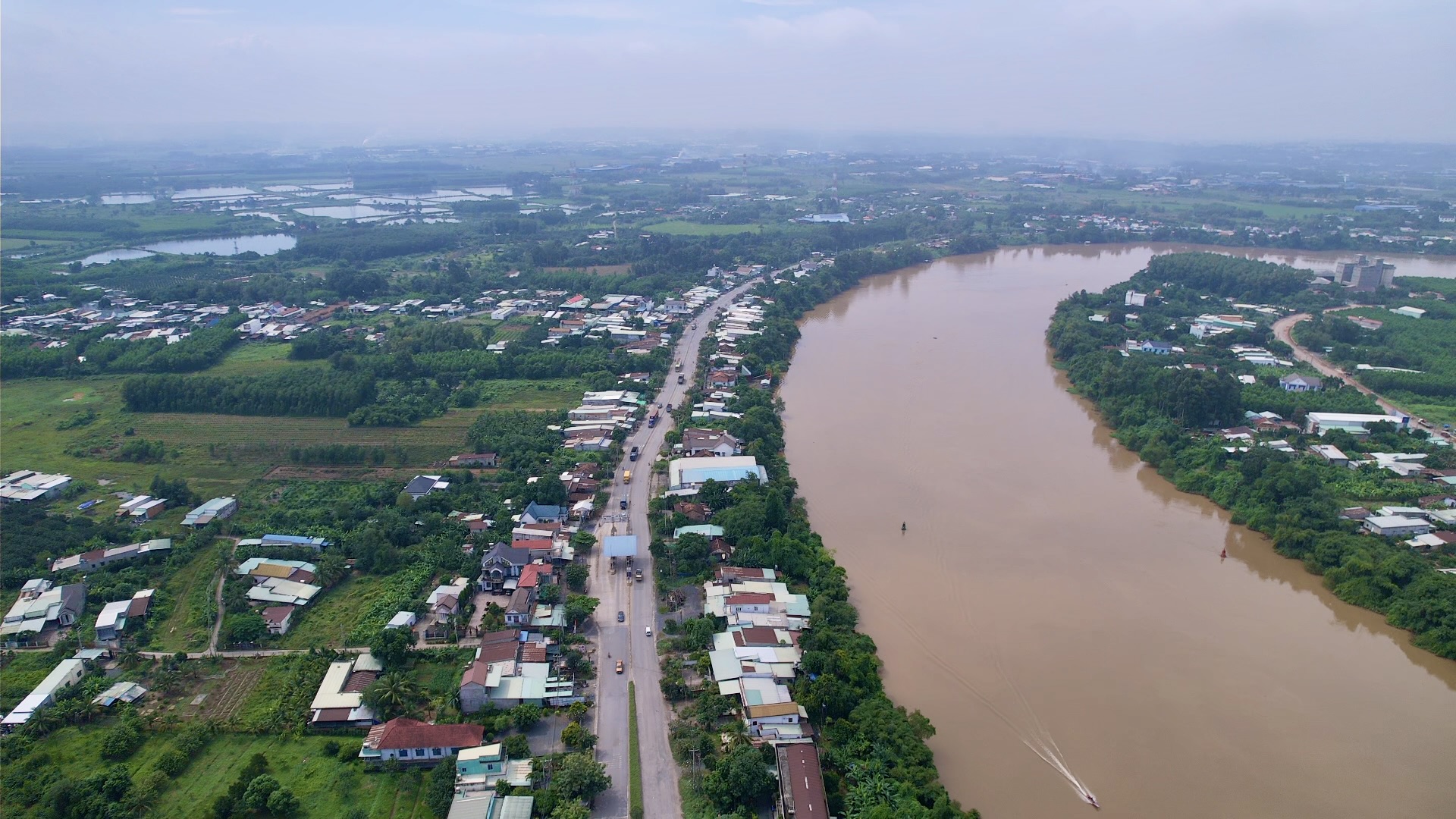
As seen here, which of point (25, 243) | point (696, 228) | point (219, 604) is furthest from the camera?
point (696, 228)

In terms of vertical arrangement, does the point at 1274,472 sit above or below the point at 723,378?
below

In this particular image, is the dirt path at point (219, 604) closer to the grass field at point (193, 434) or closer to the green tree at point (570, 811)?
the grass field at point (193, 434)

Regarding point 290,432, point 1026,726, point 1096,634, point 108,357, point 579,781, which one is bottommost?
point 1026,726

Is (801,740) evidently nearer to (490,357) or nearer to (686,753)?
(686,753)


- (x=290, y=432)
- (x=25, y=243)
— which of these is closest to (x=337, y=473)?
(x=290, y=432)

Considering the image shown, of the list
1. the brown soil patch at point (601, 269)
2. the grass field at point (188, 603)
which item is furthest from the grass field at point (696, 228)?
the grass field at point (188, 603)

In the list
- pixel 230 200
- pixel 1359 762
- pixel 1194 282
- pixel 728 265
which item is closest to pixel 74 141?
pixel 230 200

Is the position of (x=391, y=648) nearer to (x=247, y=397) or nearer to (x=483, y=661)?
(x=483, y=661)
